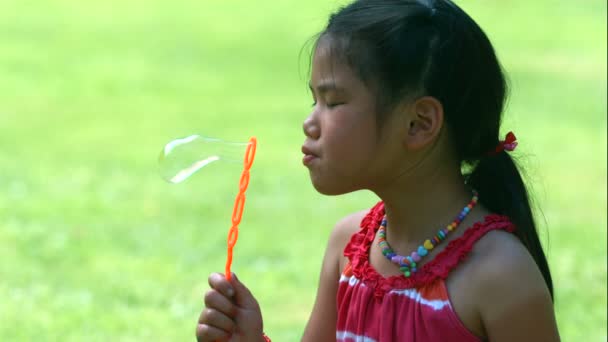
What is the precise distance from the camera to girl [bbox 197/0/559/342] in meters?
2.21

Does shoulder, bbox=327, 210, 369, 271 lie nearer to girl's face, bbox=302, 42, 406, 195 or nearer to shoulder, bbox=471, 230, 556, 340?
girl's face, bbox=302, 42, 406, 195

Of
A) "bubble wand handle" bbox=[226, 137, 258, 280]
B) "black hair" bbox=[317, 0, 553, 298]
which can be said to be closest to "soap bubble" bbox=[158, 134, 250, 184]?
"bubble wand handle" bbox=[226, 137, 258, 280]

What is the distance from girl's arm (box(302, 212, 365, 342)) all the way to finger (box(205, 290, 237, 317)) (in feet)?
0.98

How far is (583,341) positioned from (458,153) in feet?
8.04

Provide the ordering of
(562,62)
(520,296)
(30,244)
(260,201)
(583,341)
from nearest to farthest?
(520,296)
(583,341)
(30,244)
(260,201)
(562,62)

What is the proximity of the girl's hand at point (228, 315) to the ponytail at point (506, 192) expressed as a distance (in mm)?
517

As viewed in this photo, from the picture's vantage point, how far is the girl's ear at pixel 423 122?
2250 millimetres

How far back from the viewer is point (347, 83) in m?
2.25

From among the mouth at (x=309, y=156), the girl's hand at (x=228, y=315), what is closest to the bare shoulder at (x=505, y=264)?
the mouth at (x=309, y=156)

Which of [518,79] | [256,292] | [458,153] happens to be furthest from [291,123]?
[458,153]

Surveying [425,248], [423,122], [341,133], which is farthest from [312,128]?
[425,248]

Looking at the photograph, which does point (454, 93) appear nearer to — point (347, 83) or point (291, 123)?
point (347, 83)

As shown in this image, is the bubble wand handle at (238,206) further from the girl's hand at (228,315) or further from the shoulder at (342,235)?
the shoulder at (342,235)

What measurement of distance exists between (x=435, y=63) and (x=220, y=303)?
0.63 meters
